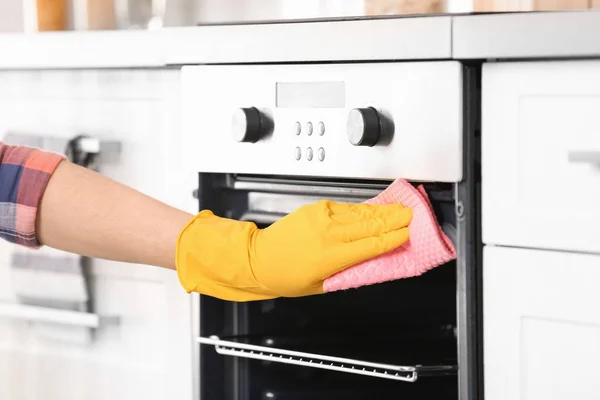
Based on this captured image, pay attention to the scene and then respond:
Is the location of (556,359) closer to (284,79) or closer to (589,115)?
(589,115)

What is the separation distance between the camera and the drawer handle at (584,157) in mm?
1181

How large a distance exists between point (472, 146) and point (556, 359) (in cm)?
27

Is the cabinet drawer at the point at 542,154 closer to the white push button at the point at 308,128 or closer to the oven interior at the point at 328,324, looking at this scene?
the oven interior at the point at 328,324

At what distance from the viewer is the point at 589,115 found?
119 centimetres

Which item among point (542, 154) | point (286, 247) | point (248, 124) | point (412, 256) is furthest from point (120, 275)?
point (542, 154)

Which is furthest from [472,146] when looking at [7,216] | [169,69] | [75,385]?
[75,385]

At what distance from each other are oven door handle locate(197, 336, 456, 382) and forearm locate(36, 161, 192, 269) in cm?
18

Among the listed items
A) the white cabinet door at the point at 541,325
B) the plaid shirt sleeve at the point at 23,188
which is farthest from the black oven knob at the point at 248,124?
the white cabinet door at the point at 541,325

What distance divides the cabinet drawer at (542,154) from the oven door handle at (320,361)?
0.19 metres

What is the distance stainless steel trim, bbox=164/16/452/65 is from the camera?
4.25ft

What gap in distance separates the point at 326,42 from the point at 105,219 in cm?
37

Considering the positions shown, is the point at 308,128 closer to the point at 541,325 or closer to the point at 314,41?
the point at 314,41

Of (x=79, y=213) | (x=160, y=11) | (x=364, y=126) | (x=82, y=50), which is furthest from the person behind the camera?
(x=160, y=11)

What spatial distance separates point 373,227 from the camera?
1227mm
